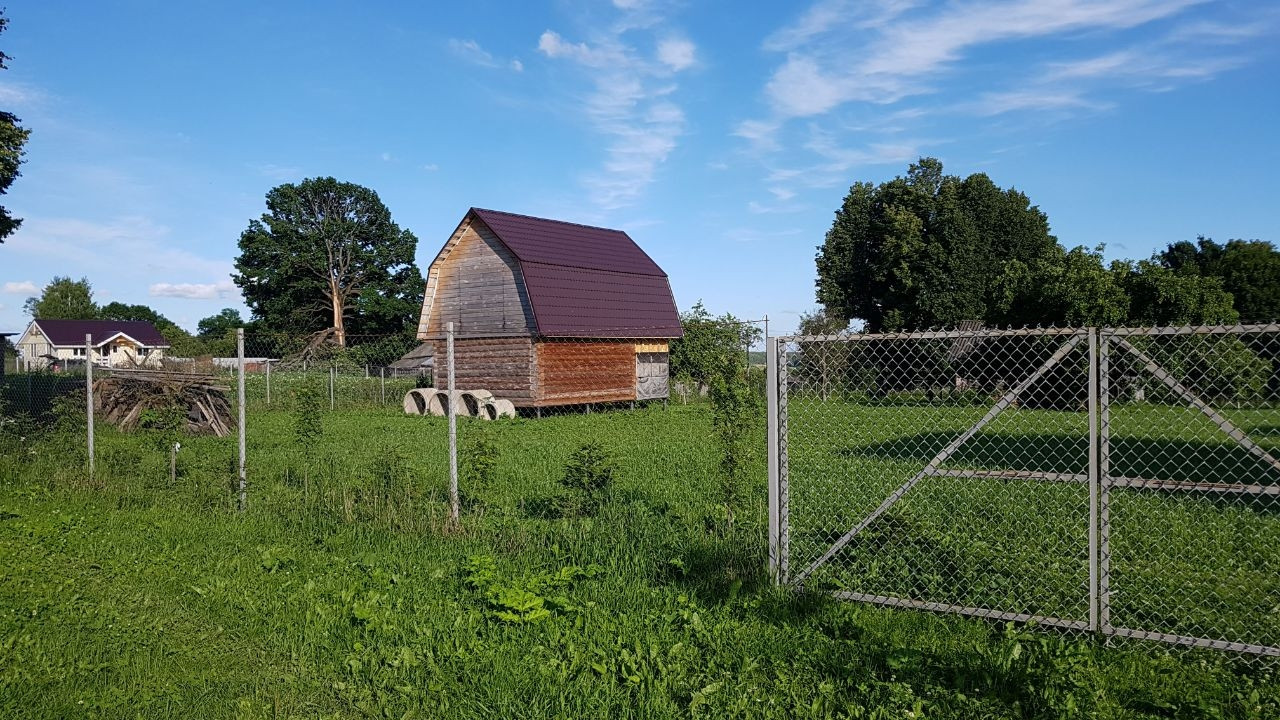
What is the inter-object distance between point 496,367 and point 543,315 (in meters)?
2.19

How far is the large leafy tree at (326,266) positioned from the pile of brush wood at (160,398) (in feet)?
132

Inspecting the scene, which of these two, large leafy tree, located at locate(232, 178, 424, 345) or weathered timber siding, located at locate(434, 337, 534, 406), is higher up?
large leafy tree, located at locate(232, 178, 424, 345)

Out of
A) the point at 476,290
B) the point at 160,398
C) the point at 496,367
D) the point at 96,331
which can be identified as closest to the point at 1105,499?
the point at 160,398

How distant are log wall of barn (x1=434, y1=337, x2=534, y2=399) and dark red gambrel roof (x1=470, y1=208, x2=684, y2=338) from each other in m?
1.20

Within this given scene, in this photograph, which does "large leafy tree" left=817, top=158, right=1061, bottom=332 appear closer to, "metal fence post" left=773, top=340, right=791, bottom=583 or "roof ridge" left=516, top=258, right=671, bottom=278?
"roof ridge" left=516, top=258, right=671, bottom=278

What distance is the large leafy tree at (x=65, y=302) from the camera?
79.1 m

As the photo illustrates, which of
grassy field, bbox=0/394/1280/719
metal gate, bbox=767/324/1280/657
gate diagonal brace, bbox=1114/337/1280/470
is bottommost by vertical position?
grassy field, bbox=0/394/1280/719

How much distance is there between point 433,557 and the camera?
6.48 meters

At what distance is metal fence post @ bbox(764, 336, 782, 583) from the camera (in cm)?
532

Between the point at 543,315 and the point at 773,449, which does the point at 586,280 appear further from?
the point at 773,449

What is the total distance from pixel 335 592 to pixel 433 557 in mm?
993

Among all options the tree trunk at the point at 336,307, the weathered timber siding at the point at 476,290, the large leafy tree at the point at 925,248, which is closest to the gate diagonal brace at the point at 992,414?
the weathered timber siding at the point at 476,290

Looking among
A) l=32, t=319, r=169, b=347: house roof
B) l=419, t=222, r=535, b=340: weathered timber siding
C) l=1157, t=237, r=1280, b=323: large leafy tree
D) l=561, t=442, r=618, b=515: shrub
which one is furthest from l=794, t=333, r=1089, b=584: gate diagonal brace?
l=32, t=319, r=169, b=347: house roof

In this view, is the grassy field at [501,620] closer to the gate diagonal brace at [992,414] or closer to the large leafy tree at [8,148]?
the gate diagonal brace at [992,414]
